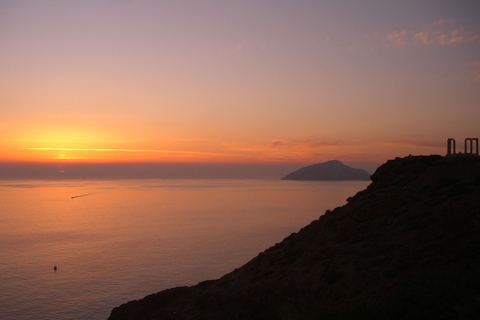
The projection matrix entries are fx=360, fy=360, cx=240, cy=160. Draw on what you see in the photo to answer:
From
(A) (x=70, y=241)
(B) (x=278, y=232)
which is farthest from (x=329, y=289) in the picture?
(A) (x=70, y=241)

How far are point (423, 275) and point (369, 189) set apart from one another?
17.6 meters

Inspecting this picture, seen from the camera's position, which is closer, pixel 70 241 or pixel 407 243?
pixel 407 243

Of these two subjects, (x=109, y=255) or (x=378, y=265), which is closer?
(x=378, y=265)

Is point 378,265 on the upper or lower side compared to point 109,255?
upper

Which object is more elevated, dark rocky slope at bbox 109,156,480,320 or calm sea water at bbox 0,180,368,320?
dark rocky slope at bbox 109,156,480,320

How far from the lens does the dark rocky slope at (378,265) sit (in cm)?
1535

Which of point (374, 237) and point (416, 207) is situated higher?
point (416, 207)

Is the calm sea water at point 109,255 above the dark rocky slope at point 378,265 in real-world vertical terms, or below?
below

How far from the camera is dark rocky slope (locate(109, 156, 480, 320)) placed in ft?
50.4

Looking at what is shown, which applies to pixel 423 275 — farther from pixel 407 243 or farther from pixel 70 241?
pixel 70 241

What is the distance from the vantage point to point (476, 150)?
36.2 metres

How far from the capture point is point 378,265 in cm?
2041

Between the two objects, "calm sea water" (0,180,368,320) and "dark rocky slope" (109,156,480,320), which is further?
"calm sea water" (0,180,368,320)

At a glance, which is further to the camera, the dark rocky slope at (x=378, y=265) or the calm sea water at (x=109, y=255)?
the calm sea water at (x=109, y=255)
